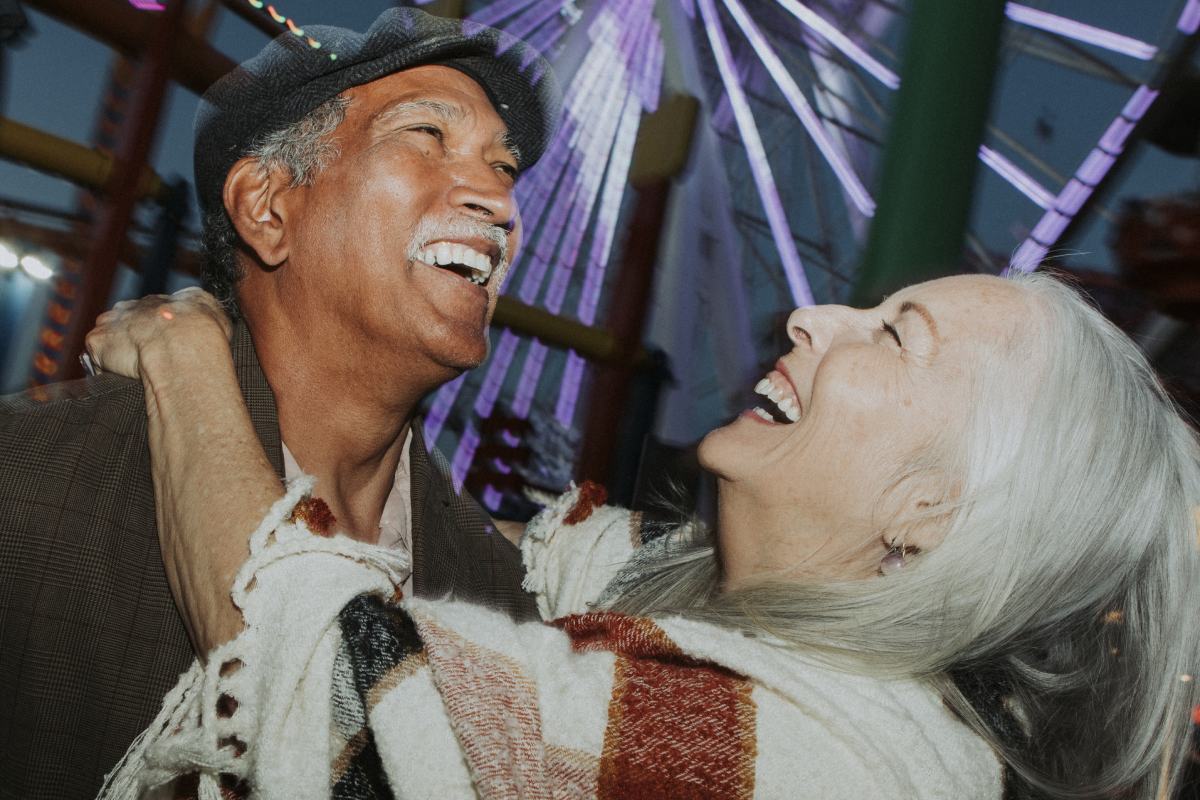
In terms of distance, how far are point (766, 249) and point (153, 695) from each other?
21.4 ft

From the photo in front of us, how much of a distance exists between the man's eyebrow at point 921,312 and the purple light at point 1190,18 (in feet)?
10.3

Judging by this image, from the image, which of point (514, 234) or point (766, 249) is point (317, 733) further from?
point (766, 249)

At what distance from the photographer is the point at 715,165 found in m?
6.04

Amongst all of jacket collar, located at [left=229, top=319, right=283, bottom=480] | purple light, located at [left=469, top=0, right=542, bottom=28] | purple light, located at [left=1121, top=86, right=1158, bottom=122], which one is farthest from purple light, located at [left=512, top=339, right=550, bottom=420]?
jacket collar, located at [left=229, top=319, right=283, bottom=480]

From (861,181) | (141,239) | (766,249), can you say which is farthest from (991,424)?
(766,249)

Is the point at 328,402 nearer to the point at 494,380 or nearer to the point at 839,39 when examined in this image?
the point at 494,380

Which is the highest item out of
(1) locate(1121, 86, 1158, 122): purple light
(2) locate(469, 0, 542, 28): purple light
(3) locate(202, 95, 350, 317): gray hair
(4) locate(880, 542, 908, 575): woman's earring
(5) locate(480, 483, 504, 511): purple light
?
(2) locate(469, 0, 542, 28): purple light

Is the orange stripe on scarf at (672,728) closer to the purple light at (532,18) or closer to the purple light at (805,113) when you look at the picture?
the purple light at (805,113)

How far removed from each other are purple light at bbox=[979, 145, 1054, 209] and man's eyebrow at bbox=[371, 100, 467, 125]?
3572mm

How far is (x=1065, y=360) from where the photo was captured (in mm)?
1130

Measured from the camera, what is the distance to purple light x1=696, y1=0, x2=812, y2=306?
16.6ft

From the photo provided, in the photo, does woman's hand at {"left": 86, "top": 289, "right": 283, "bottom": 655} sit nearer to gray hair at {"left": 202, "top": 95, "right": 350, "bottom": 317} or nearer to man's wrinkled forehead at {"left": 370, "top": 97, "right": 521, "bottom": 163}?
gray hair at {"left": 202, "top": 95, "right": 350, "bottom": 317}

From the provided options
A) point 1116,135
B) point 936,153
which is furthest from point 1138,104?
point 936,153

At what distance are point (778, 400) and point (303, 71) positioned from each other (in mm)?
867
